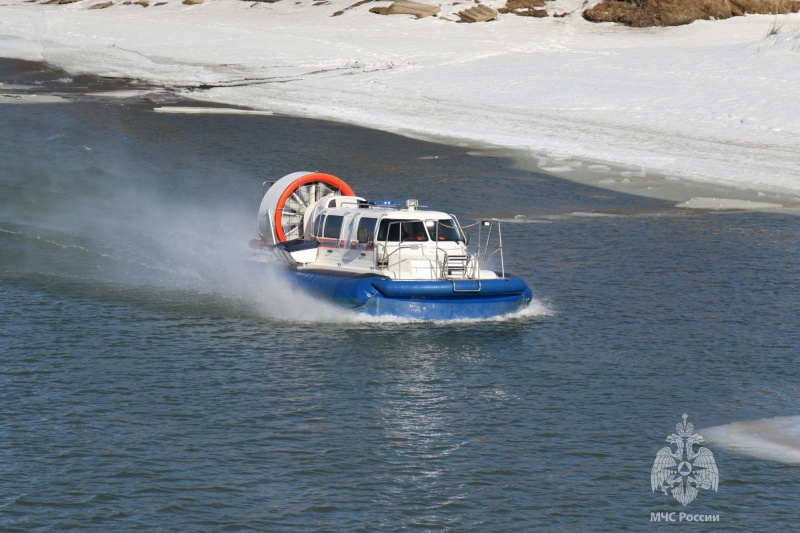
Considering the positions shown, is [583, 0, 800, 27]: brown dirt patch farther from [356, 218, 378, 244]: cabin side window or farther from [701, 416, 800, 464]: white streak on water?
[701, 416, 800, 464]: white streak on water

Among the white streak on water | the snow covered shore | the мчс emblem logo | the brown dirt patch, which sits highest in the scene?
the brown dirt patch

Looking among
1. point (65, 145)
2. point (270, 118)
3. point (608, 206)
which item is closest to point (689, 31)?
point (270, 118)

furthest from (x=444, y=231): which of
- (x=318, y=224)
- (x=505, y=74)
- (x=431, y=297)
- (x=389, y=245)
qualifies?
(x=505, y=74)

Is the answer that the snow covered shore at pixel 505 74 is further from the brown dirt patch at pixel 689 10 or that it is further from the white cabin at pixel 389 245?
the white cabin at pixel 389 245

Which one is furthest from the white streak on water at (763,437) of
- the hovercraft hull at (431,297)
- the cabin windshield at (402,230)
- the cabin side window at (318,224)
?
the cabin side window at (318,224)

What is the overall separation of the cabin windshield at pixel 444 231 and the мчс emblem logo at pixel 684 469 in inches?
337

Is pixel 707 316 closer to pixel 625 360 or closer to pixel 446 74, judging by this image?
pixel 625 360

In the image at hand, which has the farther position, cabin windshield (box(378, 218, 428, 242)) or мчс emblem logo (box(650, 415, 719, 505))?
cabin windshield (box(378, 218, 428, 242))

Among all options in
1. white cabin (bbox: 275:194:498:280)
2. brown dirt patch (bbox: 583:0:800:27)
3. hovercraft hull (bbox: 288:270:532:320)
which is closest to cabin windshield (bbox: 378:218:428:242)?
white cabin (bbox: 275:194:498:280)

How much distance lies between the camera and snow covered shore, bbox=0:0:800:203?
Result: 41656mm

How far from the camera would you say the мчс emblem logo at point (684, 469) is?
1499 cm

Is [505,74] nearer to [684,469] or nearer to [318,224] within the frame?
[318,224]

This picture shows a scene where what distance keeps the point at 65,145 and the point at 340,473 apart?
99.8 ft

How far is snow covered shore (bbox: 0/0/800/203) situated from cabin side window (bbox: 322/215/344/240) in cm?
1581
